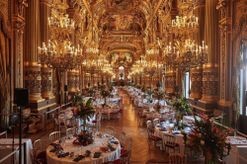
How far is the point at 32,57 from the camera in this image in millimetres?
12008

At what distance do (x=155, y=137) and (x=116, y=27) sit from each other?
101ft

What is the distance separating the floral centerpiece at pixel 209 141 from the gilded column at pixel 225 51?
20.8 feet

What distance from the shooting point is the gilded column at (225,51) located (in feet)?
32.3

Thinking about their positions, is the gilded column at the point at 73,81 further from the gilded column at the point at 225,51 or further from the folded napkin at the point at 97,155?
the folded napkin at the point at 97,155

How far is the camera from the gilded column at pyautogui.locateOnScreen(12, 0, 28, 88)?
35.1 feet

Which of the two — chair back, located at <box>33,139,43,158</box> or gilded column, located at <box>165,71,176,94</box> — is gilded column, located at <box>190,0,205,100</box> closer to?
gilded column, located at <box>165,71,176,94</box>

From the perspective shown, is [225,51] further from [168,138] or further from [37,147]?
[37,147]

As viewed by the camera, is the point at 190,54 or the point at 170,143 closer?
the point at 170,143

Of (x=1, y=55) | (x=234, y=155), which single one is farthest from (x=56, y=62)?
(x=234, y=155)

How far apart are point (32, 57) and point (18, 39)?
1.23 meters

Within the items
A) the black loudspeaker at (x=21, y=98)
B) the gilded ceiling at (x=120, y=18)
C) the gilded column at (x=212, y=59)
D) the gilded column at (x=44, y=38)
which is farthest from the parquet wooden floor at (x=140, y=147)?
the gilded ceiling at (x=120, y=18)

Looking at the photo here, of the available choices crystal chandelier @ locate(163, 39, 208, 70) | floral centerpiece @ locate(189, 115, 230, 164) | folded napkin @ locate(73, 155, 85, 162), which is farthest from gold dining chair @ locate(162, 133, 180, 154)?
floral centerpiece @ locate(189, 115, 230, 164)

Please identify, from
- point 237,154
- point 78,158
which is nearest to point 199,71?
point 237,154

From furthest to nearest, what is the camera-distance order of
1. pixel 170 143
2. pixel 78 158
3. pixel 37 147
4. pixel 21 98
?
pixel 170 143 < pixel 37 147 < pixel 78 158 < pixel 21 98
